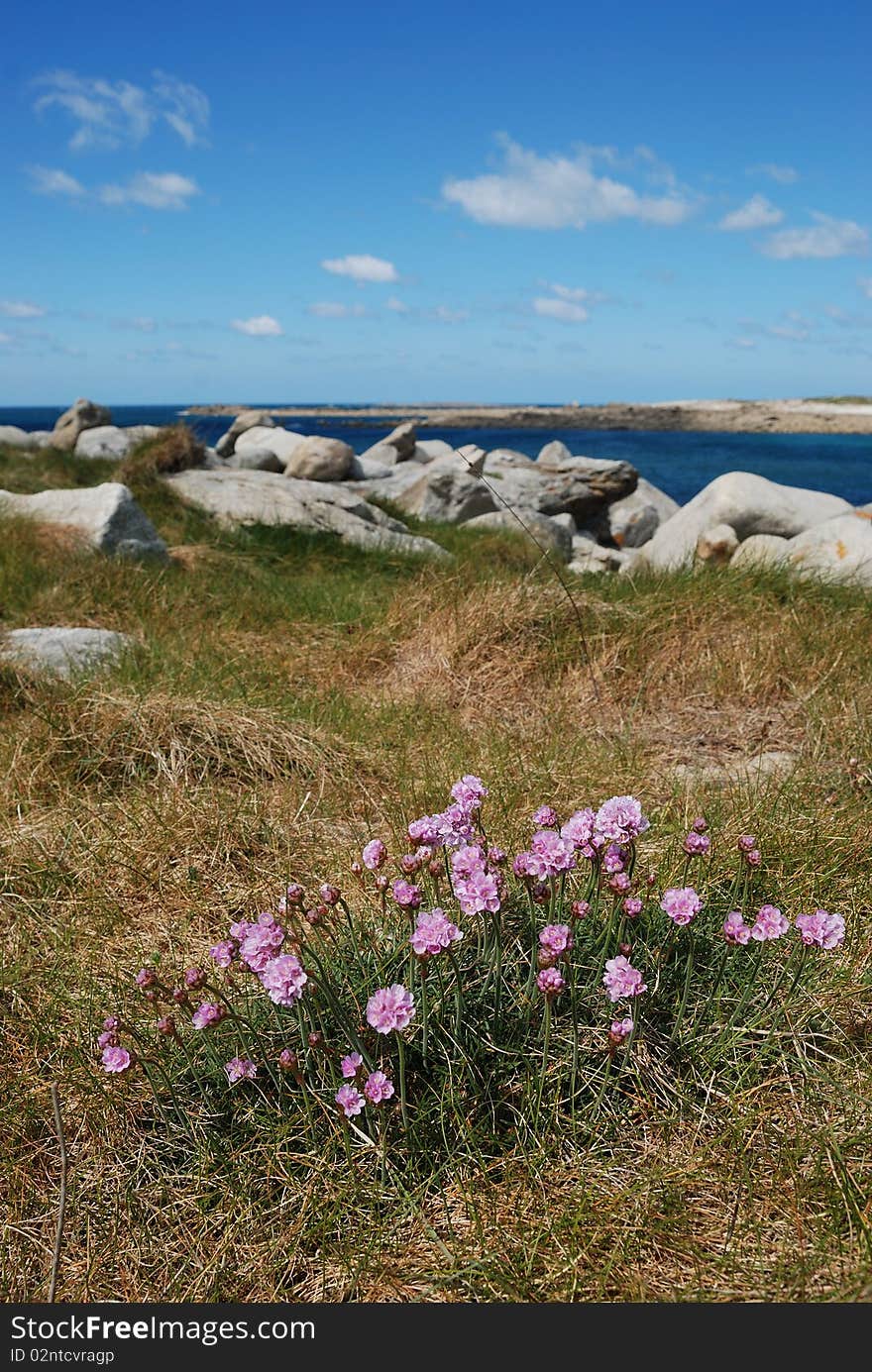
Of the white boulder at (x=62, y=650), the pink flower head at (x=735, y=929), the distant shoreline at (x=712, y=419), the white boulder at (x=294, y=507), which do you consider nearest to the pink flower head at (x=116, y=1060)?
the pink flower head at (x=735, y=929)

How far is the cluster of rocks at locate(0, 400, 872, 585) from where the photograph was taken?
6.60 meters

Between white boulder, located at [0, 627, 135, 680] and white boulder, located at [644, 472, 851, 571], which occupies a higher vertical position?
white boulder, located at [644, 472, 851, 571]

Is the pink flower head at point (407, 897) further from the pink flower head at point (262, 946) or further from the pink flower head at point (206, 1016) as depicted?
the pink flower head at point (206, 1016)

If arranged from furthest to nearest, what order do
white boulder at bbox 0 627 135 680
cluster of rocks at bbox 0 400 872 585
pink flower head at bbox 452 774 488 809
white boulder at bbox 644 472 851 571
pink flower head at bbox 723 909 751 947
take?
1. white boulder at bbox 644 472 851 571
2. cluster of rocks at bbox 0 400 872 585
3. white boulder at bbox 0 627 135 680
4. pink flower head at bbox 452 774 488 809
5. pink flower head at bbox 723 909 751 947

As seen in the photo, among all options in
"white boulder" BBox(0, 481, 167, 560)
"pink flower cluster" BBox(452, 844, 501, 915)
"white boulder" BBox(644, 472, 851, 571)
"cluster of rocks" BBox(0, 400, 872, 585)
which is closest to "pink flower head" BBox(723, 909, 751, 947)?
"pink flower cluster" BBox(452, 844, 501, 915)

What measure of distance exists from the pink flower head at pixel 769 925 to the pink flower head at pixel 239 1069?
0.97 m

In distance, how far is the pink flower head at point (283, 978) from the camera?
161 centimetres

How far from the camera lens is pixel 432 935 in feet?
5.40

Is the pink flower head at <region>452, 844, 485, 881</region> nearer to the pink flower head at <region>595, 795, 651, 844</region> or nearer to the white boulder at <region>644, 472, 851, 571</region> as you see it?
the pink flower head at <region>595, 795, 651, 844</region>

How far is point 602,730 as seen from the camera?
12.6 feet

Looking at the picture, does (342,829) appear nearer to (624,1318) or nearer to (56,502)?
(624,1318)

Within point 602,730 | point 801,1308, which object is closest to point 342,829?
point 602,730

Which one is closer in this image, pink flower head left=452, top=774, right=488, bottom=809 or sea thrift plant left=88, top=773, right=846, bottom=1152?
sea thrift plant left=88, top=773, right=846, bottom=1152

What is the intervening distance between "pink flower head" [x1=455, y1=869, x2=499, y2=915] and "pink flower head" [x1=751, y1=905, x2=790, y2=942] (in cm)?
49
